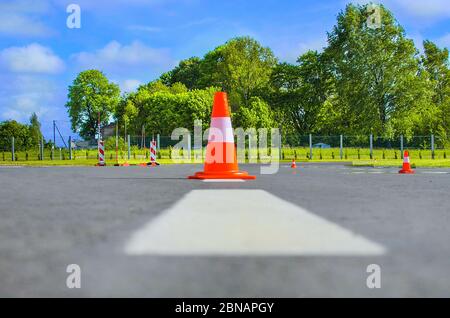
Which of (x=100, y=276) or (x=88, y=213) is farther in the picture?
(x=88, y=213)

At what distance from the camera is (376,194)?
41.3 feet

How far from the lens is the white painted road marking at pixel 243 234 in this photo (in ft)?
19.4

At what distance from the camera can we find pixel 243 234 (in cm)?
693

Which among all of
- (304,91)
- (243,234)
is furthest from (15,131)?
(243,234)

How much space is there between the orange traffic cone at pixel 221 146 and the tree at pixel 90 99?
2758 inches

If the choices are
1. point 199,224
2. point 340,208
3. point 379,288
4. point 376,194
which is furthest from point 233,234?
point 376,194

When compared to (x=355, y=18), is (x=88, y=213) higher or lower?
lower

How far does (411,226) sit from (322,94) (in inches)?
2608

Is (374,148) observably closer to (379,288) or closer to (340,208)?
(340,208)

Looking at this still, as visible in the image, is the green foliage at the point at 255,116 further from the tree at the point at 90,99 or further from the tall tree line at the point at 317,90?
the tree at the point at 90,99

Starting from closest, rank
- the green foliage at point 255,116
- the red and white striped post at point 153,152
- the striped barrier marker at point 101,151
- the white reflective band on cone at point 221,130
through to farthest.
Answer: the white reflective band on cone at point 221,130, the striped barrier marker at point 101,151, the red and white striped post at point 153,152, the green foliage at point 255,116

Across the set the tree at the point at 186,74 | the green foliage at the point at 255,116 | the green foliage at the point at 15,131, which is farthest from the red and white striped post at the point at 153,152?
the tree at the point at 186,74

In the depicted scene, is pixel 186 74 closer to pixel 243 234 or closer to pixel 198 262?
pixel 243 234

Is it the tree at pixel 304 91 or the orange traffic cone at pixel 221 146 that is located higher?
the tree at pixel 304 91
